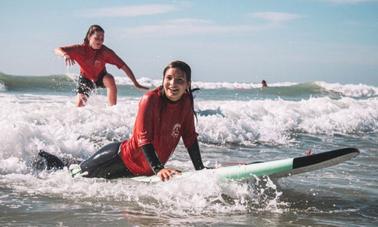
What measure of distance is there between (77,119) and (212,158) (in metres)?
3.11

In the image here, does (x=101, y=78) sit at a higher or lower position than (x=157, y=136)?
higher

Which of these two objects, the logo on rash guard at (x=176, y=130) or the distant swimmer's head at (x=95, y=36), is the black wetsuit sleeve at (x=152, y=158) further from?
the distant swimmer's head at (x=95, y=36)

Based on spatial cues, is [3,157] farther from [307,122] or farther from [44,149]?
[307,122]

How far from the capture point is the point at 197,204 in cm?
424

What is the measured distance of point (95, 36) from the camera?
8.19 m

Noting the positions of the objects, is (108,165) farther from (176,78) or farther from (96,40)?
(96,40)

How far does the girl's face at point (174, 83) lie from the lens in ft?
14.4

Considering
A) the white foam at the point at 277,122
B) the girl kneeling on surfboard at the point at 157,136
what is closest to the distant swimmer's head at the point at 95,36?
the white foam at the point at 277,122

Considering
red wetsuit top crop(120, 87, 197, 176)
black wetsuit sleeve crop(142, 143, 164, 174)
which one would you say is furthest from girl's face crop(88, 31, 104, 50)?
black wetsuit sleeve crop(142, 143, 164, 174)

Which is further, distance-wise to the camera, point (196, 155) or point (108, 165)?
point (196, 155)

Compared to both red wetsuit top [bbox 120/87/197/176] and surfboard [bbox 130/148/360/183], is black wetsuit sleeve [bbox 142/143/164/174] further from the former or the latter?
surfboard [bbox 130/148/360/183]

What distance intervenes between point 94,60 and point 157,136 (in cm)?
414

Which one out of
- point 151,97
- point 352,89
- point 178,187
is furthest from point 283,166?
point 352,89

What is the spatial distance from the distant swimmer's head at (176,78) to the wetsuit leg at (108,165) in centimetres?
86
